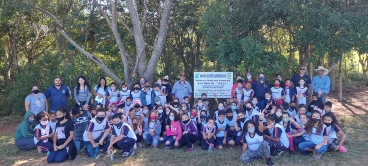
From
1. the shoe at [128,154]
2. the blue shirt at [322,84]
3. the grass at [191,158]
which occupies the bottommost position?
the grass at [191,158]

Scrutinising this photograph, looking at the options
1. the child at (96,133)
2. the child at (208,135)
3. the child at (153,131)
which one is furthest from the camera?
the child at (153,131)

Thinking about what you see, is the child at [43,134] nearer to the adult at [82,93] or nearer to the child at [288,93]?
the adult at [82,93]

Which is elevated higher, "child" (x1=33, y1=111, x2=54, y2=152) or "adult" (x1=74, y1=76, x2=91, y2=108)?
"adult" (x1=74, y1=76, x2=91, y2=108)

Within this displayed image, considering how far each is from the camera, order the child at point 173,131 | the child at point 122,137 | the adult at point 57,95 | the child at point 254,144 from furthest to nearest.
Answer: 1. the adult at point 57,95
2. the child at point 173,131
3. the child at point 122,137
4. the child at point 254,144

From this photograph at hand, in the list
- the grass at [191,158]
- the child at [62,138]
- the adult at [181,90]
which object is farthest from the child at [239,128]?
the child at [62,138]

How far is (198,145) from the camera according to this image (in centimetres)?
761

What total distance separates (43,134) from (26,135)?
915 mm

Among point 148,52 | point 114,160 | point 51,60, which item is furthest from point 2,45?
point 114,160

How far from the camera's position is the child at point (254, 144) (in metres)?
6.20

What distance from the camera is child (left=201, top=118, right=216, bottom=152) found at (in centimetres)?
704

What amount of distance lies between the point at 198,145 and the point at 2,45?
982 cm

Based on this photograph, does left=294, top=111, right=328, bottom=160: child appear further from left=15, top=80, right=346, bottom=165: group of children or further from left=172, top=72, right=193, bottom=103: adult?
left=172, top=72, right=193, bottom=103: adult

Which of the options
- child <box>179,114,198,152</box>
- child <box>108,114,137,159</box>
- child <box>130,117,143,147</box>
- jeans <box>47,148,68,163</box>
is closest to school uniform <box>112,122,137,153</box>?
child <box>108,114,137,159</box>

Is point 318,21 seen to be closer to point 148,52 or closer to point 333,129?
point 333,129
